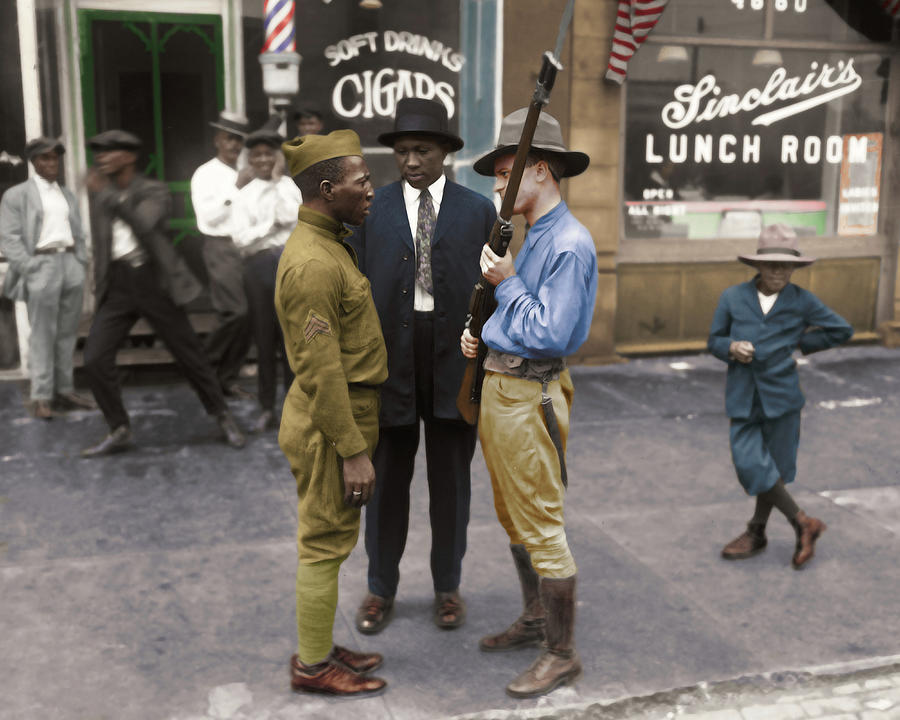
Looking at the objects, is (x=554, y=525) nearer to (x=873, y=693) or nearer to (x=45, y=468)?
(x=873, y=693)

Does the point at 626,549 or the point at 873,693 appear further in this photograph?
the point at 626,549

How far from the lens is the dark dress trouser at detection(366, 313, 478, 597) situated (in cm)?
422

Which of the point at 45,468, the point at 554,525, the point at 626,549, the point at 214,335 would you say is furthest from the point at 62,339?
the point at 554,525

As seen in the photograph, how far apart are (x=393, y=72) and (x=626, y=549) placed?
555cm

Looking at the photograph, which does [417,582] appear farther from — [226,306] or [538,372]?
[226,306]

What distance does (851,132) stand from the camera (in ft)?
34.7

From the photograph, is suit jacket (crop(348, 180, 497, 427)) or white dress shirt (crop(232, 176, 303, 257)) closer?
suit jacket (crop(348, 180, 497, 427))

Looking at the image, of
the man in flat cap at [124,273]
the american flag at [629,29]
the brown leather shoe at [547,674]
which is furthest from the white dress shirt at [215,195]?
the brown leather shoe at [547,674]

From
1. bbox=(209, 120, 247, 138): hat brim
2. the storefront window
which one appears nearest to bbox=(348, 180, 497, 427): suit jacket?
bbox=(209, 120, 247, 138): hat brim

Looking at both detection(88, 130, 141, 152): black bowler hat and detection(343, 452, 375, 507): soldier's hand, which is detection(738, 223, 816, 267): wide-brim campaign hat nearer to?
detection(343, 452, 375, 507): soldier's hand

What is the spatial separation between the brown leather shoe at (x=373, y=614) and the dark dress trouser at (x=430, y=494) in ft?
0.11

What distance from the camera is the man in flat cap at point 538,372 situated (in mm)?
3531

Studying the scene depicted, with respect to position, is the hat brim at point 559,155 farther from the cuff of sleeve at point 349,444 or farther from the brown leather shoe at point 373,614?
the brown leather shoe at point 373,614

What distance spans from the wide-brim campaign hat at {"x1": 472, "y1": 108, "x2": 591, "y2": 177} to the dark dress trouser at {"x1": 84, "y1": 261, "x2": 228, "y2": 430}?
11.6 ft
